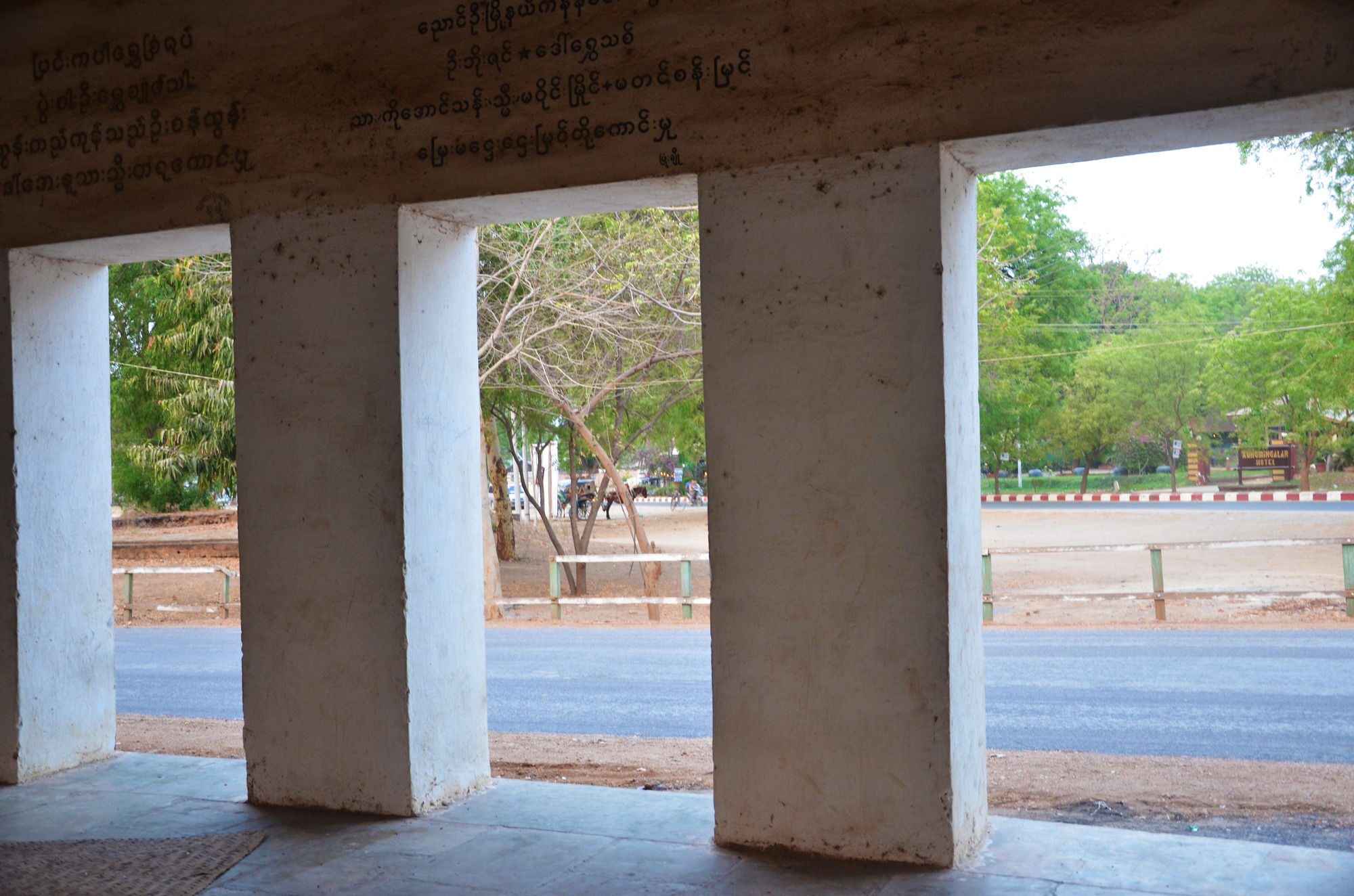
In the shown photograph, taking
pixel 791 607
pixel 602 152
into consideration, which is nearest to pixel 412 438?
pixel 602 152

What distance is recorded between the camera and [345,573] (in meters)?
5.14

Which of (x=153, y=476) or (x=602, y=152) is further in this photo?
(x=153, y=476)

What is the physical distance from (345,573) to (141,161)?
7.61 ft

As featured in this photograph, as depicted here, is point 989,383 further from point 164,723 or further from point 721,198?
point 721,198

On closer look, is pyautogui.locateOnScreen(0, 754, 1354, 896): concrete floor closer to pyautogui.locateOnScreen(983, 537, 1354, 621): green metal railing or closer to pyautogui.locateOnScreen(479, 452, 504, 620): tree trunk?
pyautogui.locateOnScreen(983, 537, 1354, 621): green metal railing

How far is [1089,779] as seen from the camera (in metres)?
6.27

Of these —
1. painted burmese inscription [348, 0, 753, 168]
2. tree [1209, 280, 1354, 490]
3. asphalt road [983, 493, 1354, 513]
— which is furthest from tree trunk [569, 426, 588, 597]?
tree [1209, 280, 1354, 490]

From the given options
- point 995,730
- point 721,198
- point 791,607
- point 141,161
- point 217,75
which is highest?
point 217,75

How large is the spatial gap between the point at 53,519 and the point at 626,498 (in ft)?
45.5

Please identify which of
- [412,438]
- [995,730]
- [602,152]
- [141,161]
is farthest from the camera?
[995,730]

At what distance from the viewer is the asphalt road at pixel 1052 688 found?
7.88m

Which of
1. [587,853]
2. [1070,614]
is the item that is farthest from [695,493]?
[587,853]

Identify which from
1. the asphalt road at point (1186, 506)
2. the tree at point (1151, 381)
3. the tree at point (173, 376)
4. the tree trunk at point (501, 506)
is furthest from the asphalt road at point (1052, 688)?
the tree at point (1151, 381)

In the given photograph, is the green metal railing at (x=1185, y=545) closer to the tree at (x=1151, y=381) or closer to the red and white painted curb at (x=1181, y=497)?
the red and white painted curb at (x=1181, y=497)
